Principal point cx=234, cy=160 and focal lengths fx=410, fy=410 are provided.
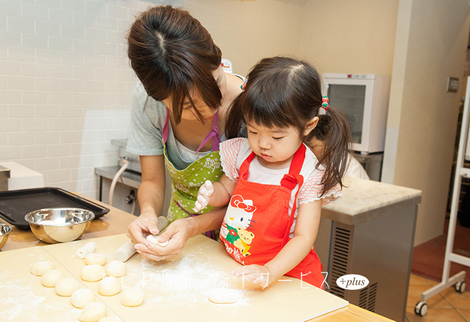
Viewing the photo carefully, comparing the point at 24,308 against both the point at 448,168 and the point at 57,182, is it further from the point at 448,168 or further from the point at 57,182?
the point at 448,168

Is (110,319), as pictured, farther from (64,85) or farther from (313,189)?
(64,85)

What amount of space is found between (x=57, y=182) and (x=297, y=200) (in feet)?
7.73

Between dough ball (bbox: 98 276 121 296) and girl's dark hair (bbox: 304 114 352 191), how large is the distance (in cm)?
56

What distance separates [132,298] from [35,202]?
2.78ft

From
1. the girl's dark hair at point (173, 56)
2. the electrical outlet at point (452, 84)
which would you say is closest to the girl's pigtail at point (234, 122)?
the girl's dark hair at point (173, 56)

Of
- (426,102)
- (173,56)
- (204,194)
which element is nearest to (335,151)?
(204,194)

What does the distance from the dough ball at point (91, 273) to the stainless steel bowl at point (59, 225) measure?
24 centimetres

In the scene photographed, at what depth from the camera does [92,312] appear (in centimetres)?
76

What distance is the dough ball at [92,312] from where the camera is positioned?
0.76 meters

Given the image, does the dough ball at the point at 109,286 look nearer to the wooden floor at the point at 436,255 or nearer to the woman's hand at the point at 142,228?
the woman's hand at the point at 142,228

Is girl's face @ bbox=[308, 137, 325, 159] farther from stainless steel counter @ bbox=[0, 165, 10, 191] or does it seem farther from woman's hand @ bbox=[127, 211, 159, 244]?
stainless steel counter @ bbox=[0, 165, 10, 191]

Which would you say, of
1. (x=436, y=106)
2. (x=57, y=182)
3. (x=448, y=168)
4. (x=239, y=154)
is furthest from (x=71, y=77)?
(x=448, y=168)

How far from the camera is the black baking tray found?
1.37 meters

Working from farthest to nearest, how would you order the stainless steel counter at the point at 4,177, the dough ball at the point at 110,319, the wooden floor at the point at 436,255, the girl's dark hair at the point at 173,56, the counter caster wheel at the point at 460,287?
the wooden floor at the point at 436,255 < the counter caster wheel at the point at 460,287 < the stainless steel counter at the point at 4,177 < the girl's dark hair at the point at 173,56 < the dough ball at the point at 110,319
